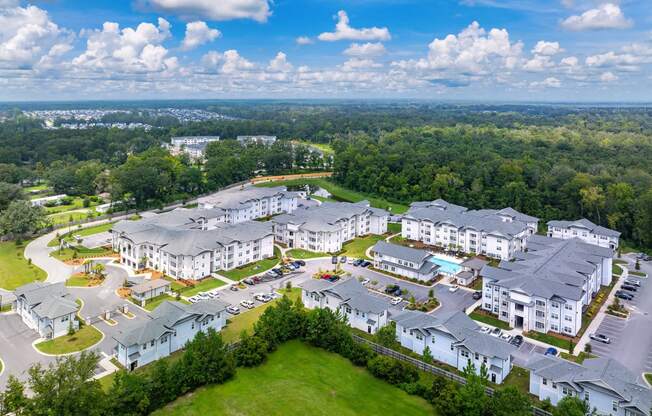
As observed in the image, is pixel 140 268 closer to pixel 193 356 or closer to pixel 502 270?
pixel 193 356

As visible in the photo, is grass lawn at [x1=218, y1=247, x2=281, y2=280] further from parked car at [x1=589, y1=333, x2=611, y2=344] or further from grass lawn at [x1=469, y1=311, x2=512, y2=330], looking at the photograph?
parked car at [x1=589, y1=333, x2=611, y2=344]

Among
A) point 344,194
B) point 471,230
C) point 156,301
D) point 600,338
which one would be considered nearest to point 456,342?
point 600,338

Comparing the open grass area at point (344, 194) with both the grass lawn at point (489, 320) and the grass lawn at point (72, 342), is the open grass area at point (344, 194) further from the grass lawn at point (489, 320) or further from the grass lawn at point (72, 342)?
the grass lawn at point (72, 342)

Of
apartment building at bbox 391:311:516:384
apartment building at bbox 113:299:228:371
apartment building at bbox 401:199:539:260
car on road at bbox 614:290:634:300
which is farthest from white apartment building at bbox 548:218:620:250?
apartment building at bbox 113:299:228:371

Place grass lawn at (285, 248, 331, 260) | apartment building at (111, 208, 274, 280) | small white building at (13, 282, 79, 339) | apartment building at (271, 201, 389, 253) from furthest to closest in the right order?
apartment building at (271, 201, 389, 253), grass lawn at (285, 248, 331, 260), apartment building at (111, 208, 274, 280), small white building at (13, 282, 79, 339)

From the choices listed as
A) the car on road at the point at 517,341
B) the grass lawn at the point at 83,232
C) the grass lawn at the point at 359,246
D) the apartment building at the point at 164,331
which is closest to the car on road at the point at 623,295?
the car on road at the point at 517,341

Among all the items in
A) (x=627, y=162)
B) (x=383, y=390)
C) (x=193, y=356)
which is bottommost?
(x=383, y=390)

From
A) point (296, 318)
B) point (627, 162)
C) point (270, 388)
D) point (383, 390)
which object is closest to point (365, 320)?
point (296, 318)
